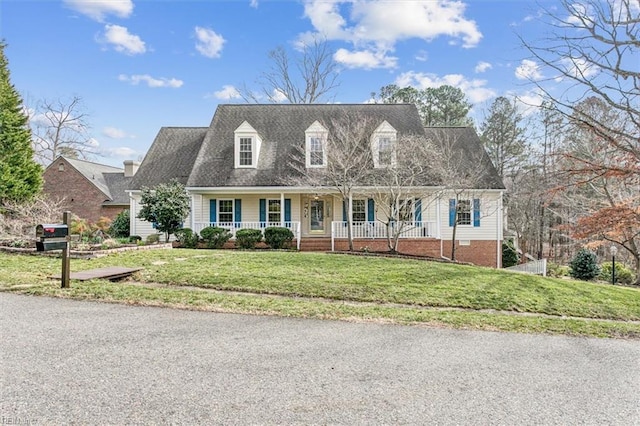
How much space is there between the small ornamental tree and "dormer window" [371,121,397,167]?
8874mm

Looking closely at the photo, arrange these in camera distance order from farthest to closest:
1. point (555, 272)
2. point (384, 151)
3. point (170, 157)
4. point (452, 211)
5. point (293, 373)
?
point (170, 157) → point (452, 211) → point (555, 272) → point (384, 151) → point (293, 373)

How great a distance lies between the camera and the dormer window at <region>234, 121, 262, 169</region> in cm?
1878

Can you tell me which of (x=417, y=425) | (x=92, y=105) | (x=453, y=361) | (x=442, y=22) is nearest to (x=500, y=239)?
(x=442, y=22)

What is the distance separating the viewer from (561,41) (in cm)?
959

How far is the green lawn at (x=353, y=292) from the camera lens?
6426 millimetres

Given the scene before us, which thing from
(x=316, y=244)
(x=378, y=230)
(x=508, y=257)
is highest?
(x=378, y=230)

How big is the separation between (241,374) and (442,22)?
12.5 metres

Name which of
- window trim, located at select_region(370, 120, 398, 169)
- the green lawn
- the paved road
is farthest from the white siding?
the paved road

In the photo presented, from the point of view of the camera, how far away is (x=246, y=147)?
19.0 m

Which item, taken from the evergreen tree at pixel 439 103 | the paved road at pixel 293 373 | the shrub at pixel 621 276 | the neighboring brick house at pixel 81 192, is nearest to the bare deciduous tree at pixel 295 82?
the evergreen tree at pixel 439 103

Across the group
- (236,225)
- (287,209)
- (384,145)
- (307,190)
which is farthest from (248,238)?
(384,145)

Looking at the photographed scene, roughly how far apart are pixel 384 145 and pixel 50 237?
1379 cm

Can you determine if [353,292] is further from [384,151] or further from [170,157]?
[170,157]

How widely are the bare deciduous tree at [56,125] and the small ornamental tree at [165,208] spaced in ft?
83.7
